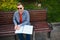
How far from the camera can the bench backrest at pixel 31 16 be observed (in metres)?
7.33

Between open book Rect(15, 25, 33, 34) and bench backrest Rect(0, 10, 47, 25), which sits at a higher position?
bench backrest Rect(0, 10, 47, 25)

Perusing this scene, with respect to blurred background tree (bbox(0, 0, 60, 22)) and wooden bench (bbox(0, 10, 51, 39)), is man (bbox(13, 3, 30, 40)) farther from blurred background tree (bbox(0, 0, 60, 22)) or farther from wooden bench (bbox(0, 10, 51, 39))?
blurred background tree (bbox(0, 0, 60, 22))

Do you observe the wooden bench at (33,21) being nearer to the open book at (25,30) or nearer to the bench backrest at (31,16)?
the bench backrest at (31,16)

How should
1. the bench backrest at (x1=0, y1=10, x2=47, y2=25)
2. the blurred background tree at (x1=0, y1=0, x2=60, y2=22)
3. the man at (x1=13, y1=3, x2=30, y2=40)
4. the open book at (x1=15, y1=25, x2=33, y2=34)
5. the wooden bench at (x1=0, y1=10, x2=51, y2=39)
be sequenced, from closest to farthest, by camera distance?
the open book at (x1=15, y1=25, x2=33, y2=34) < the man at (x1=13, y1=3, x2=30, y2=40) < the wooden bench at (x1=0, y1=10, x2=51, y2=39) < the bench backrest at (x1=0, y1=10, x2=47, y2=25) < the blurred background tree at (x1=0, y1=0, x2=60, y2=22)

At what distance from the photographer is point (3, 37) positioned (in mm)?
7340

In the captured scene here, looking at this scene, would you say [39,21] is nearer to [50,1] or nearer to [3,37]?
[3,37]

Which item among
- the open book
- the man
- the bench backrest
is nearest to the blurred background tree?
the bench backrest

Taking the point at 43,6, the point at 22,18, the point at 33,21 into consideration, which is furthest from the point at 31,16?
the point at 43,6

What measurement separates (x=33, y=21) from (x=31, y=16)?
20 cm

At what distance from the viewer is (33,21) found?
7570 mm

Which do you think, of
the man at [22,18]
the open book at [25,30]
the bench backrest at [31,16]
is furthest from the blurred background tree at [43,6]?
the open book at [25,30]

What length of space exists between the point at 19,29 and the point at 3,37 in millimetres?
1412

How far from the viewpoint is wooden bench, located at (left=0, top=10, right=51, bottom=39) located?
6.94 metres

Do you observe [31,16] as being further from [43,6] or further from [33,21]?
[43,6]
